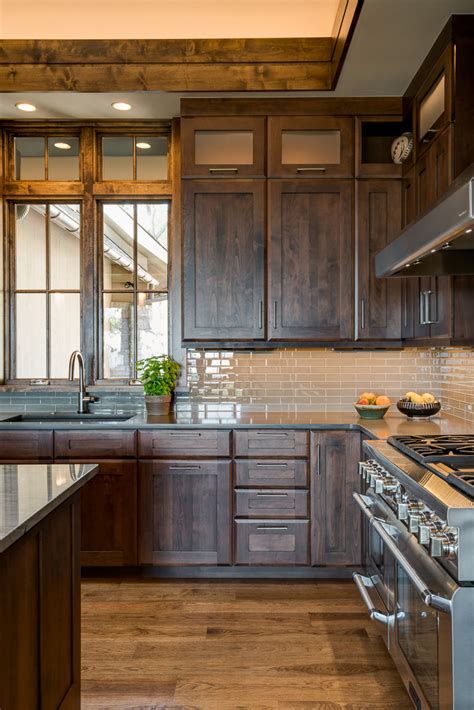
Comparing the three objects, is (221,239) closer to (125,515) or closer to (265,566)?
(125,515)

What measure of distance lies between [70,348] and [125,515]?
4.19ft

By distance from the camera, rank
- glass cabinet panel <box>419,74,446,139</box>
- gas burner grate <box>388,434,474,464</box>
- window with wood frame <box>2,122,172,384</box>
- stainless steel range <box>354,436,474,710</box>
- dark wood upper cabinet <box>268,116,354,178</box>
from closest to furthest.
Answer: stainless steel range <box>354,436,474,710</box>, gas burner grate <box>388,434,474,464</box>, glass cabinet panel <box>419,74,446,139</box>, dark wood upper cabinet <box>268,116,354,178</box>, window with wood frame <box>2,122,172,384</box>

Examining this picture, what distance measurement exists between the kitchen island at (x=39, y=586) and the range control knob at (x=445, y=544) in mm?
972

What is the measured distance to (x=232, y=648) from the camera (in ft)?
8.16

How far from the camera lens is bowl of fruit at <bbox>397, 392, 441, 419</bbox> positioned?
3178 mm

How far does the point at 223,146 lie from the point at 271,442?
1.79m

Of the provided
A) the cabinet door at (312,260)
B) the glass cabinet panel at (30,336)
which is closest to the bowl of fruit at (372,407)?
the cabinet door at (312,260)

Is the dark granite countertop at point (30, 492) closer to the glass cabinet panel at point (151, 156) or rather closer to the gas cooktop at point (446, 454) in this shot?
A: the gas cooktop at point (446, 454)

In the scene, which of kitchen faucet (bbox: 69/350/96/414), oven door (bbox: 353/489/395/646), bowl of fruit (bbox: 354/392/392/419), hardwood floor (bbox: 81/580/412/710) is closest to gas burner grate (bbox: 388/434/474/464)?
oven door (bbox: 353/489/395/646)

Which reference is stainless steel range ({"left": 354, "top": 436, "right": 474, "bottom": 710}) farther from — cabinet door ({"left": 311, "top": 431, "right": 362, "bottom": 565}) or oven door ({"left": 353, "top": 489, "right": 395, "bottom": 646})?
cabinet door ({"left": 311, "top": 431, "right": 362, "bottom": 565})

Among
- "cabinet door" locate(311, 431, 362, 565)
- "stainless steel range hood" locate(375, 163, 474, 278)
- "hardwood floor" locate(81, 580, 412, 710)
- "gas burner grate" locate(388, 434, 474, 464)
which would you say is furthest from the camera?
"cabinet door" locate(311, 431, 362, 565)

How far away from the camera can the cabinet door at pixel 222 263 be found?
3.44 metres

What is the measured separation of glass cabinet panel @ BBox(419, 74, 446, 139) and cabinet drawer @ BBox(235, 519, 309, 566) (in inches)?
87.0

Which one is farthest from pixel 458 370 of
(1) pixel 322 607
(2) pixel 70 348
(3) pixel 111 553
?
(2) pixel 70 348
